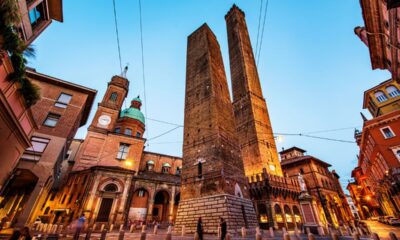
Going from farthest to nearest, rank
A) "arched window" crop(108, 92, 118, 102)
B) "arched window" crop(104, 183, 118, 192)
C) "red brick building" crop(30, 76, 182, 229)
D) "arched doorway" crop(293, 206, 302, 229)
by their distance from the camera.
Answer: "arched window" crop(108, 92, 118, 102) → "arched doorway" crop(293, 206, 302, 229) → "arched window" crop(104, 183, 118, 192) → "red brick building" crop(30, 76, 182, 229)

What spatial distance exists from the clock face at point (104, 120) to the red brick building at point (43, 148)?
634cm

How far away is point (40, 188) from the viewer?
15.5m

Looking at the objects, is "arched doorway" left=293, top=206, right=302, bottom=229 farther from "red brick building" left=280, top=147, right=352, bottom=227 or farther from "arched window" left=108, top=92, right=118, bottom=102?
"arched window" left=108, top=92, right=118, bottom=102

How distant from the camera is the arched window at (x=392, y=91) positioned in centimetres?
2645

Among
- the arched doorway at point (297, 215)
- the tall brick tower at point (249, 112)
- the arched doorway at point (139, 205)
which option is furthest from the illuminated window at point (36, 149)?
the arched doorway at point (297, 215)

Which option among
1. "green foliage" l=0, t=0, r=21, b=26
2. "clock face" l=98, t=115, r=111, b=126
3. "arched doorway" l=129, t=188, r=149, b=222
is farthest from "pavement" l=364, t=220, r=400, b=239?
"clock face" l=98, t=115, r=111, b=126

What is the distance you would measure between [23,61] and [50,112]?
15.9m

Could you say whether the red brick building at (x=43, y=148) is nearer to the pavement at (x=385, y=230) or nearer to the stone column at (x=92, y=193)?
the stone column at (x=92, y=193)

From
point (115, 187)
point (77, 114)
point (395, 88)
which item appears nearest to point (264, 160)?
point (115, 187)

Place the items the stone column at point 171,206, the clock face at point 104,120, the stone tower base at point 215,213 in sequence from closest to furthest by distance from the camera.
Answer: the stone tower base at point 215,213, the stone column at point 171,206, the clock face at point 104,120

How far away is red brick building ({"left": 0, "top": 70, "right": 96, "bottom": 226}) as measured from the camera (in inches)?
604

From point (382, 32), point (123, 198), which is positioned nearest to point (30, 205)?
point (123, 198)

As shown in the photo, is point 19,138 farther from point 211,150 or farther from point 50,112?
point 50,112

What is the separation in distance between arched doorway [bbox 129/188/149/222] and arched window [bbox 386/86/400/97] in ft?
128
